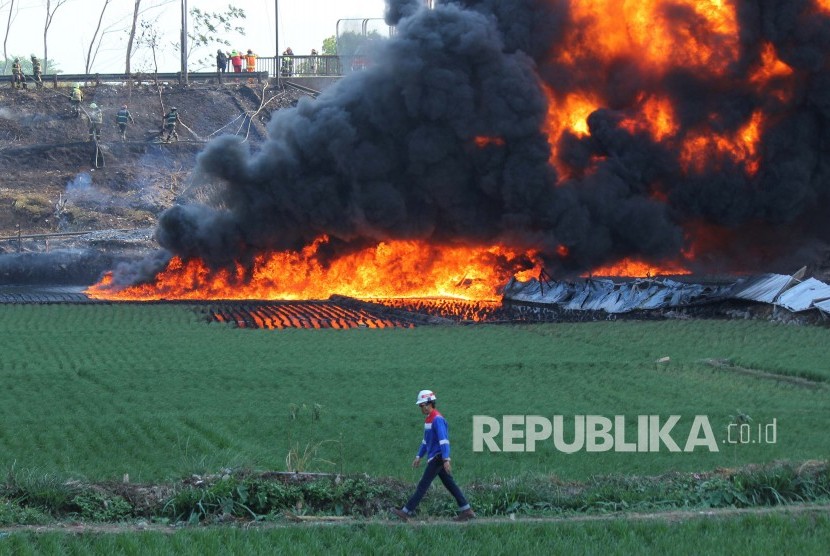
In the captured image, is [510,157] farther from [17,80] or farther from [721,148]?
[17,80]

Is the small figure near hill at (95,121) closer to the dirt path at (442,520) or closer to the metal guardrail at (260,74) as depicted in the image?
the metal guardrail at (260,74)

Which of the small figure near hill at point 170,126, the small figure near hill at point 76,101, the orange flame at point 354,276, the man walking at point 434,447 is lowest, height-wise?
the orange flame at point 354,276

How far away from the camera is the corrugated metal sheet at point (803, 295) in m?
34.1

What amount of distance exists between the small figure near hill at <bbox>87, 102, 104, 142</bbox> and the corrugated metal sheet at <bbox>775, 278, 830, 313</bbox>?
43.6 m

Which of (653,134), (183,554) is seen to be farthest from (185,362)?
(653,134)

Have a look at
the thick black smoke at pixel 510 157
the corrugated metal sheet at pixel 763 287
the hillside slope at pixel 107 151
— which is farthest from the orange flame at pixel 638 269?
the hillside slope at pixel 107 151

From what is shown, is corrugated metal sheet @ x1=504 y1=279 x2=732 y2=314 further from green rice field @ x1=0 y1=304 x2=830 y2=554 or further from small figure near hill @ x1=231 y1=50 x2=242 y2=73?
small figure near hill @ x1=231 y1=50 x2=242 y2=73

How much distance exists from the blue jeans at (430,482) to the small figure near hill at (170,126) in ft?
189

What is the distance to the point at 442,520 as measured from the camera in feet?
39.2

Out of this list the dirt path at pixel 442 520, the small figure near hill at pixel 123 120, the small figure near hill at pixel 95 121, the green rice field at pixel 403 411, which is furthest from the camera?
the small figure near hill at pixel 123 120

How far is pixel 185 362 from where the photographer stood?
26656mm

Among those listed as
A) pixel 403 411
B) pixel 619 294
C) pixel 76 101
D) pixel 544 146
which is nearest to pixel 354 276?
pixel 544 146

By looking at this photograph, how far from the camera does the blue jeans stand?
11594 millimetres

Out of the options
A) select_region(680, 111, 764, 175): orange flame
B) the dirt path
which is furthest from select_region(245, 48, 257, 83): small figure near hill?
the dirt path
